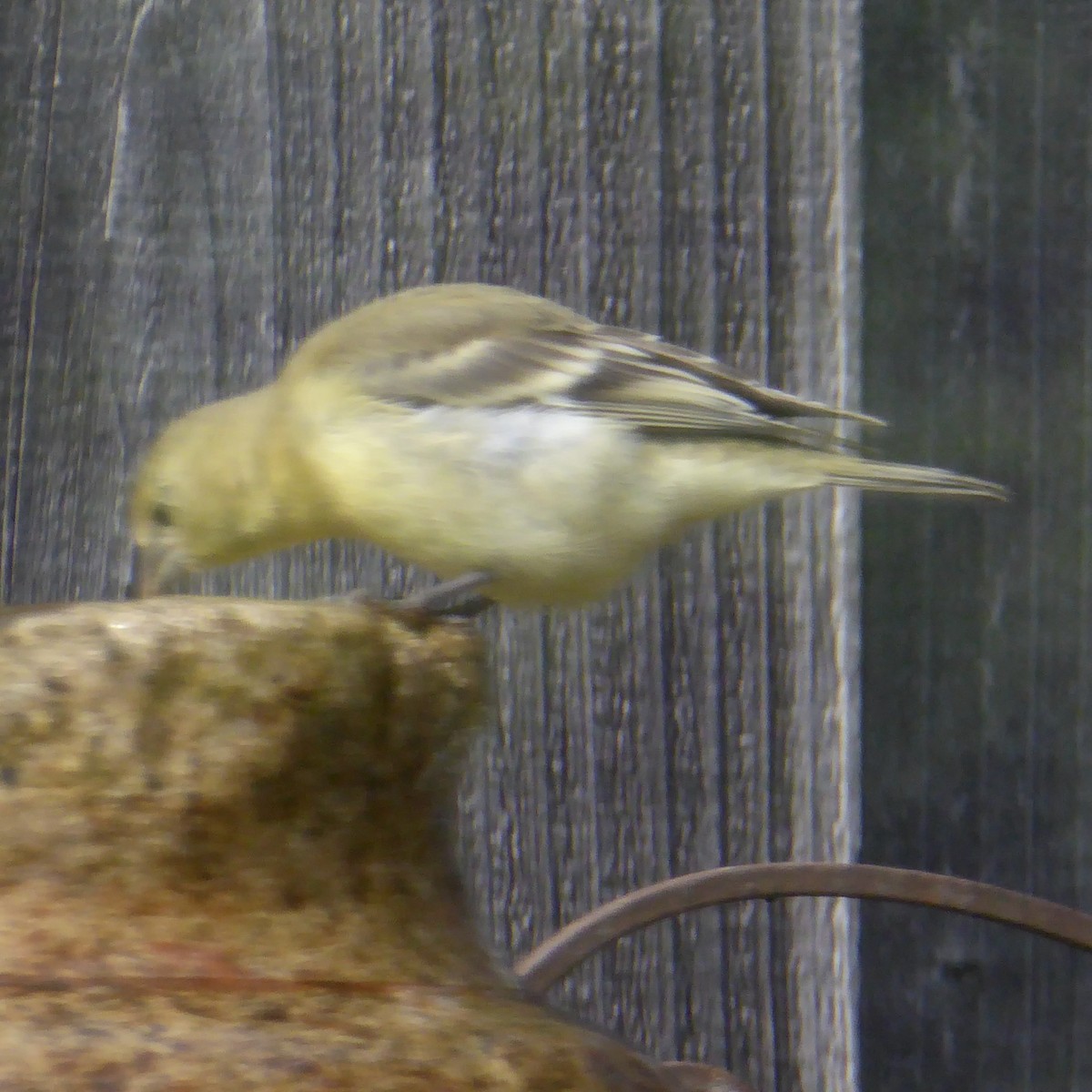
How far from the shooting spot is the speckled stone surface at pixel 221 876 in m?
0.99

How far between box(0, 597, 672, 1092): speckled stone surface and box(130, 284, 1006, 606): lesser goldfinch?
50.7 inches

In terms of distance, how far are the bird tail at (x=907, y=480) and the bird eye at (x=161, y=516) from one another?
1005mm

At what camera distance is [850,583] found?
2.35 m

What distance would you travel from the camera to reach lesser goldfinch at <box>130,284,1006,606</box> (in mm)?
2455

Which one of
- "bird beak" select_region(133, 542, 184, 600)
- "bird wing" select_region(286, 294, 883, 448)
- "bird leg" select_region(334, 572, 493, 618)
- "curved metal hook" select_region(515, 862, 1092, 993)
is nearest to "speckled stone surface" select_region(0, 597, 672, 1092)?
"curved metal hook" select_region(515, 862, 1092, 993)

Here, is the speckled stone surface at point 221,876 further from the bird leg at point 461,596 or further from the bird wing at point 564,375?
the bird wing at point 564,375

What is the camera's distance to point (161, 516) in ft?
7.88

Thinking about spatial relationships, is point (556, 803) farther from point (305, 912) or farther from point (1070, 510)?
point (305, 912)

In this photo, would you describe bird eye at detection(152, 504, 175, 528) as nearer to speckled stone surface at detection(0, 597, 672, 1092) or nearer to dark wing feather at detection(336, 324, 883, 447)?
dark wing feather at detection(336, 324, 883, 447)

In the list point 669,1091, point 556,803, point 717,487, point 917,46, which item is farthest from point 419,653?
point 917,46

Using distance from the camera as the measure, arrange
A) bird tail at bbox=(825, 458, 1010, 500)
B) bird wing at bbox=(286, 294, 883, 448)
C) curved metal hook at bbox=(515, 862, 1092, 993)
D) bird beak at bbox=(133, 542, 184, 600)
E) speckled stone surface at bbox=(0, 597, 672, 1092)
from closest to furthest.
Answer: speckled stone surface at bbox=(0, 597, 672, 1092) → curved metal hook at bbox=(515, 862, 1092, 993) → bird tail at bbox=(825, 458, 1010, 500) → bird beak at bbox=(133, 542, 184, 600) → bird wing at bbox=(286, 294, 883, 448)

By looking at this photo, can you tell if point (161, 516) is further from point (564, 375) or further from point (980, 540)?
point (980, 540)

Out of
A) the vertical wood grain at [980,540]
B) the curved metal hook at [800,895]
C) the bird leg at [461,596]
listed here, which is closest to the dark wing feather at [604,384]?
the vertical wood grain at [980,540]

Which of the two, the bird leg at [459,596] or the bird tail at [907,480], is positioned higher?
the bird tail at [907,480]
